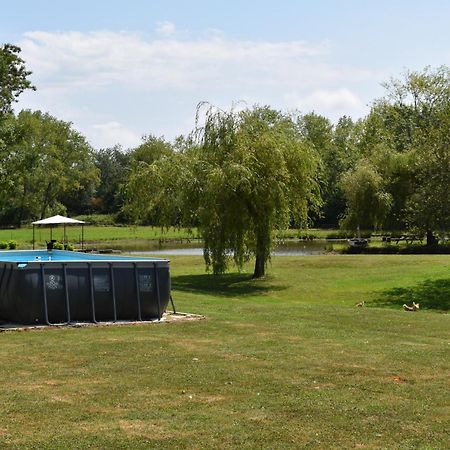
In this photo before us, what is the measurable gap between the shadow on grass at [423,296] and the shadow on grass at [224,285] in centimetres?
431

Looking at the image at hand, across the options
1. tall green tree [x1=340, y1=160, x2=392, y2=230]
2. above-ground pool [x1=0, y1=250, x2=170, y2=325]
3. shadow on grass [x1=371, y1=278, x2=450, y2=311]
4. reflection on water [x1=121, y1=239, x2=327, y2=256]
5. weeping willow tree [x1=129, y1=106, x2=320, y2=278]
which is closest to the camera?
above-ground pool [x1=0, y1=250, x2=170, y2=325]

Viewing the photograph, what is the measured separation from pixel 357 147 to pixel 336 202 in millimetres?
13516

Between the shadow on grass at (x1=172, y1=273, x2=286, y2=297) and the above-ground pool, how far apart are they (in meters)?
11.5

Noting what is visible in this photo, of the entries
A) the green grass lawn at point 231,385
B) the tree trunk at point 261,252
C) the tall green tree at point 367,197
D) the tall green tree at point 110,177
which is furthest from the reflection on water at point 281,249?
the tall green tree at point 110,177

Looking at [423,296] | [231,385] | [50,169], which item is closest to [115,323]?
[231,385]

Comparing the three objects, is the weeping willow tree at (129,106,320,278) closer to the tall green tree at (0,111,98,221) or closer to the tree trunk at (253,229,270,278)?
the tree trunk at (253,229,270,278)

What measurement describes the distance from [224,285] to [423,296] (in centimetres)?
790

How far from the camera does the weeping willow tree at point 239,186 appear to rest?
30000 mm

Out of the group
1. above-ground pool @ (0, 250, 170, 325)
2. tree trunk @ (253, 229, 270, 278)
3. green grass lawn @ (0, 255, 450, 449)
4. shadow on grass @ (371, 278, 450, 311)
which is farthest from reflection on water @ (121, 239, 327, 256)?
green grass lawn @ (0, 255, 450, 449)

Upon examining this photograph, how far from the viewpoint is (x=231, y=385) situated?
9352mm

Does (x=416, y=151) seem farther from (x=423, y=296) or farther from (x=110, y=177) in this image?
(x=110, y=177)

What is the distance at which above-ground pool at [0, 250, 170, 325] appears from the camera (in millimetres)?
14547

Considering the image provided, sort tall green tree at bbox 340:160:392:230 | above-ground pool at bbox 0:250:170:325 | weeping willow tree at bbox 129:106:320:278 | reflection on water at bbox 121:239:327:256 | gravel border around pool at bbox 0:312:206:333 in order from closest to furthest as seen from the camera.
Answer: gravel border around pool at bbox 0:312:206:333, above-ground pool at bbox 0:250:170:325, weeping willow tree at bbox 129:106:320:278, reflection on water at bbox 121:239:327:256, tall green tree at bbox 340:160:392:230

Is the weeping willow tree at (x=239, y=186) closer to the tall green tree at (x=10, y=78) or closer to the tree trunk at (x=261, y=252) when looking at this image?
the tree trunk at (x=261, y=252)
